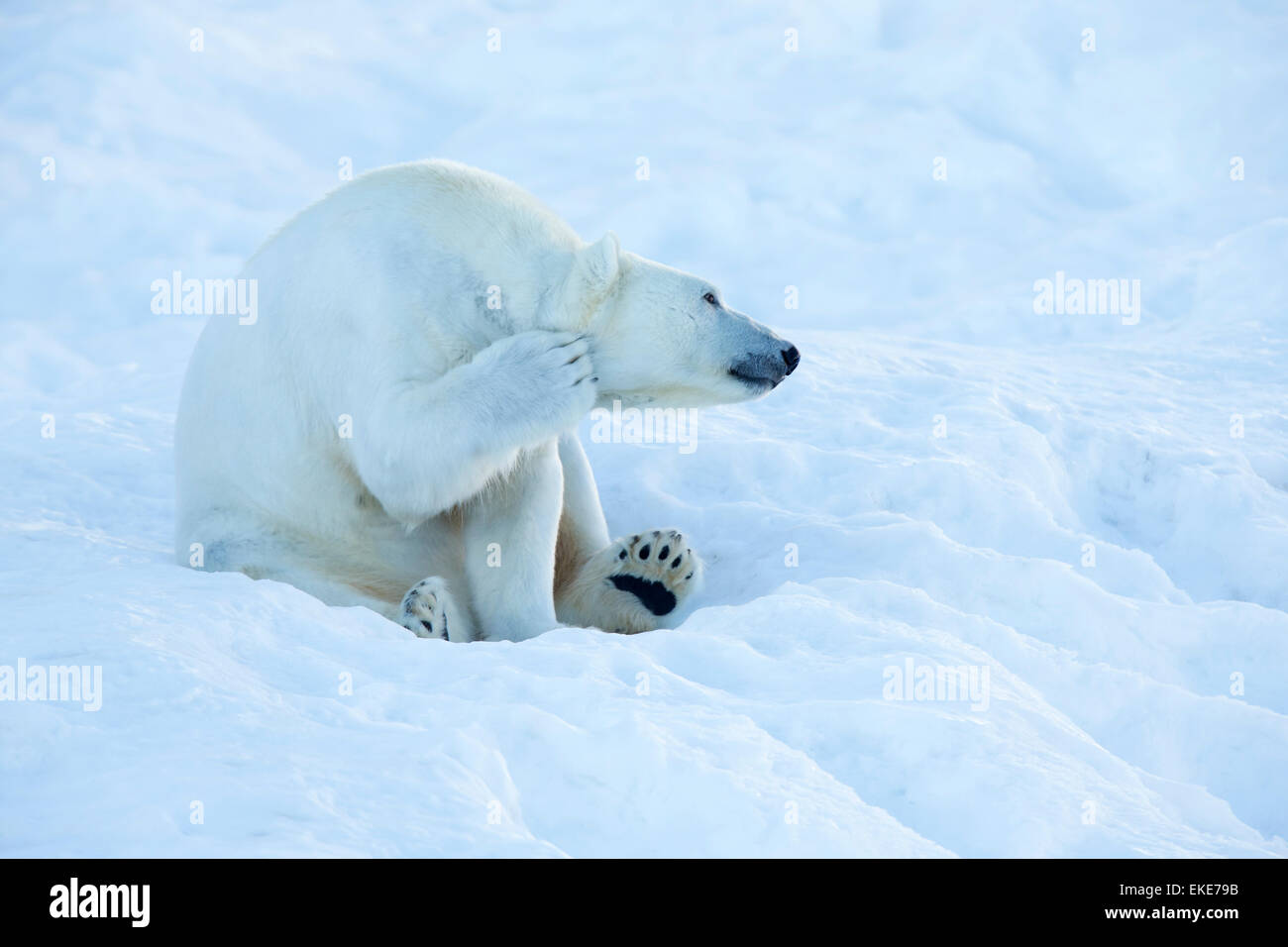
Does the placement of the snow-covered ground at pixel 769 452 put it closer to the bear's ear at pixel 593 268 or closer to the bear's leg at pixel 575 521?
the bear's leg at pixel 575 521

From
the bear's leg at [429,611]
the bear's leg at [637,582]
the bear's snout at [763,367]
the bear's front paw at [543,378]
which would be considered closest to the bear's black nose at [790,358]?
the bear's snout at [763,367]

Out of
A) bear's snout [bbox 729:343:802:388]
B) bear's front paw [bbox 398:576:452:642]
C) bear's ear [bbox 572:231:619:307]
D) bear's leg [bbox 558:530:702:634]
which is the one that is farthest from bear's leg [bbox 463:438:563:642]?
bear's snout [bbox 729:343:802:388]

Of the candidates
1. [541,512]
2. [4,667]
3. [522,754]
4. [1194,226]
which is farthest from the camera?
[1194,226]

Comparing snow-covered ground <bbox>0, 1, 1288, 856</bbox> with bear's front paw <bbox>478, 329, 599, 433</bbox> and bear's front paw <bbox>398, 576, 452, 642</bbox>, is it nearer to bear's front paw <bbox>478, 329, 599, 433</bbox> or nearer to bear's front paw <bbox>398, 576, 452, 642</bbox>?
bear's front paw <bbox>398, 576, 452, 642</bbox>

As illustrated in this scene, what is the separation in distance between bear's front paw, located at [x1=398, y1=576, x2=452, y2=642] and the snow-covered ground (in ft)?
0.71

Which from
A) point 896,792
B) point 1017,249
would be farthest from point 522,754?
point 1017,249

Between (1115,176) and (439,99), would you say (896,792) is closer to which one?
(1115,176)

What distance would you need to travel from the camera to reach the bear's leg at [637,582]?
14.4 feet

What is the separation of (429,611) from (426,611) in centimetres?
1

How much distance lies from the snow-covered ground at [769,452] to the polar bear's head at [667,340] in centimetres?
72

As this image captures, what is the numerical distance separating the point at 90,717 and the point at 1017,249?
10.4m

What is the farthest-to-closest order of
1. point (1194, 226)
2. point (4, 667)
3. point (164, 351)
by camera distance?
point (1194, 226), point (164, 351), point (4, 667)

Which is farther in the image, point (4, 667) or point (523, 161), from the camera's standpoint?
point (523, 161)

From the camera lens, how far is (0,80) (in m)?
12.9
